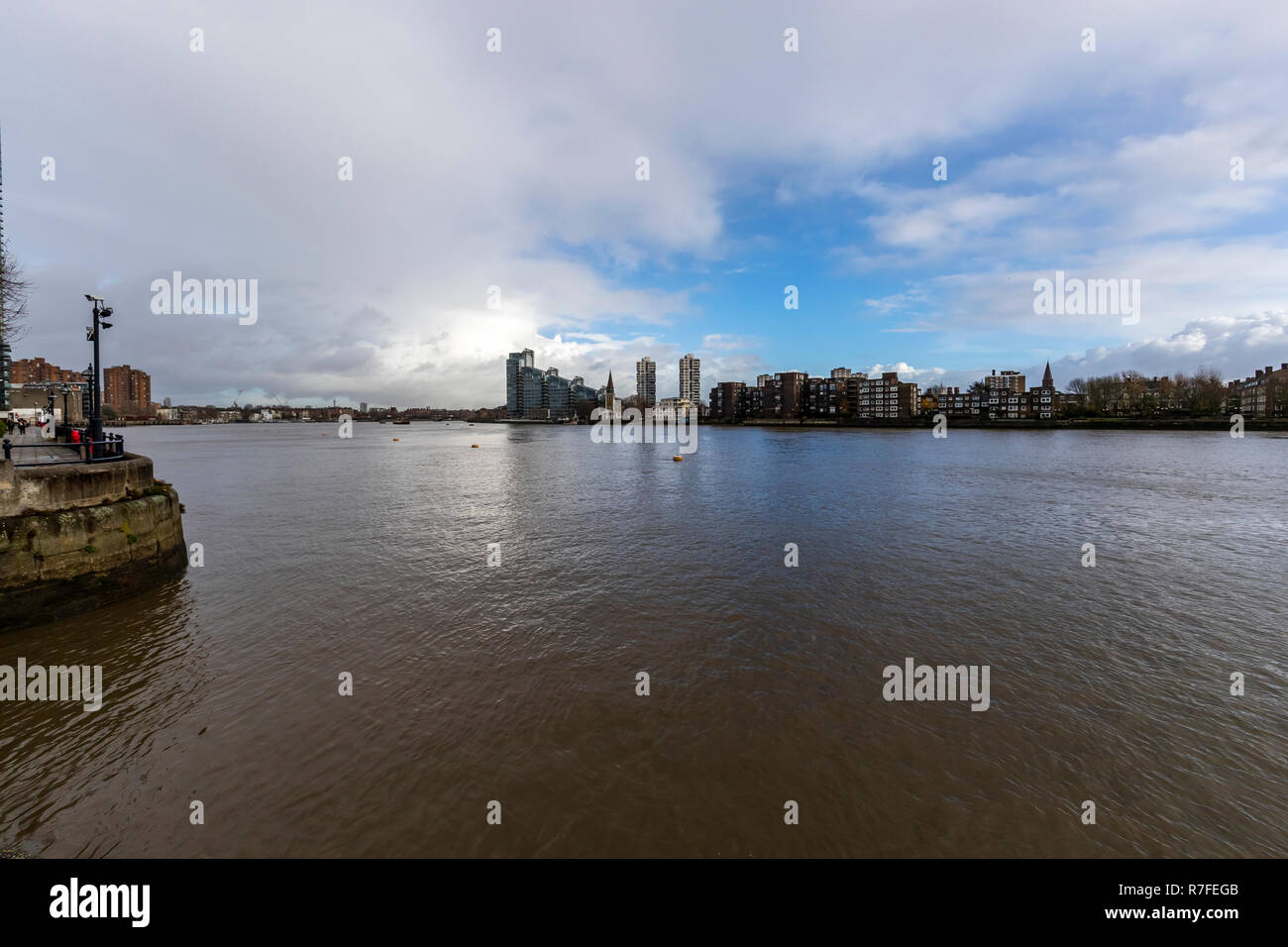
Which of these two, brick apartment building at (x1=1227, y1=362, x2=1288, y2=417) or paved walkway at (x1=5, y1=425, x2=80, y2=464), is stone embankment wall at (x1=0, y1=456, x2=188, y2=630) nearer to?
paved walkway at (x1=5, y1=425, x2=80, y2=464)

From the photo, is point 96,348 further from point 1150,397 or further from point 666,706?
point 1150,397

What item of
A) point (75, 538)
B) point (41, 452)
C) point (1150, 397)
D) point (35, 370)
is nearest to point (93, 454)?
point (75, 538)

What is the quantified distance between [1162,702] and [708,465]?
44.8 m

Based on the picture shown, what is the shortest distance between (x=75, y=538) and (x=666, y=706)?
14.7m

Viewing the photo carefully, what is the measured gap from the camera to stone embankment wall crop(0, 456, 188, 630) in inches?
428

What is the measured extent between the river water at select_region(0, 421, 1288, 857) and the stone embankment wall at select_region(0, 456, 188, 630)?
75 cm

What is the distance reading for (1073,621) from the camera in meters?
12.1

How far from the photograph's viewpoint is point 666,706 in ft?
27.9
